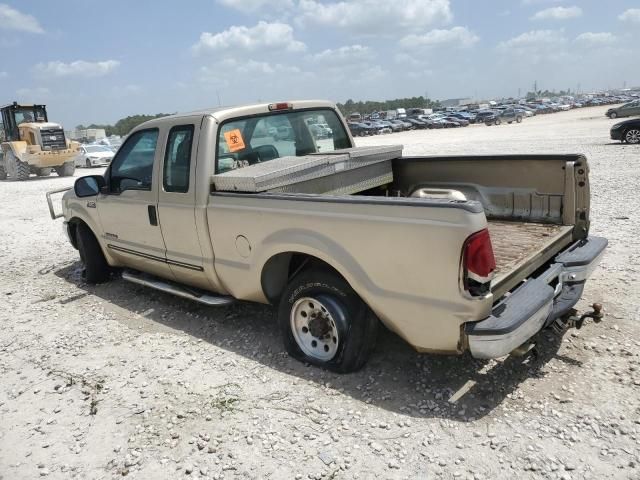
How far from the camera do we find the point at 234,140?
4.33m

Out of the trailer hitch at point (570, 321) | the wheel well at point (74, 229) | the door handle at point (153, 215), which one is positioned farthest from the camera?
the wheel well at point (74, 229)

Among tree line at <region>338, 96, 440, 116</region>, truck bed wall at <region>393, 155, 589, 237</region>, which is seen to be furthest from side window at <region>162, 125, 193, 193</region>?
tree line at <region>338, 96, 440, 116</region>

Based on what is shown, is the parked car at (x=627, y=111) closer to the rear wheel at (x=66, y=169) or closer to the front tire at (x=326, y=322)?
the rear wheel at (x=66, y=169)

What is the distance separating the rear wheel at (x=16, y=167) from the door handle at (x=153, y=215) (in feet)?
67.6

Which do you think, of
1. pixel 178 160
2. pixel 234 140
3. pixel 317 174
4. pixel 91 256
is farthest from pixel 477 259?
pixel 91 256

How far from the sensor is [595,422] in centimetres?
296

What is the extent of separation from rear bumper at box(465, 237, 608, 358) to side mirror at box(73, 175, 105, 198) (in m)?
4.03

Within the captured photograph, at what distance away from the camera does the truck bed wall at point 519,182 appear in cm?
416

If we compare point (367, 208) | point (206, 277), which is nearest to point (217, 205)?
point (206, 277)

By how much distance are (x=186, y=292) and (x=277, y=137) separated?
5.39ft

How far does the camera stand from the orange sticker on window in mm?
4289

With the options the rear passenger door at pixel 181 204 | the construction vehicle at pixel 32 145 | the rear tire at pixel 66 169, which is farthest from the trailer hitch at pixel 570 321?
the rear tire at pixel 66 169

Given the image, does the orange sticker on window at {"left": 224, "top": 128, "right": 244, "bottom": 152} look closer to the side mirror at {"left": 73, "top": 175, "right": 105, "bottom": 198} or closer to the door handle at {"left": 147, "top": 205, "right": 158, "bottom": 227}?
the door handle at {"left": 147, "top": 205, "right": 158, "bottom": 227}

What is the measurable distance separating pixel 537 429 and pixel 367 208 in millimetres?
1608
